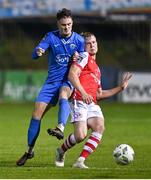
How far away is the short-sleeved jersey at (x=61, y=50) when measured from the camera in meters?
12.0

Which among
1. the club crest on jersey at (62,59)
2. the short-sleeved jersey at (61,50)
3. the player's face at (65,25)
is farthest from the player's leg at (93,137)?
the player's face at (65,25)

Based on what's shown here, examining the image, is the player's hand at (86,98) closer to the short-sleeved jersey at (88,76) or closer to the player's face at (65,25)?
the short-sleeved jersey at (88,76)

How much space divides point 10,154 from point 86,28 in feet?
114

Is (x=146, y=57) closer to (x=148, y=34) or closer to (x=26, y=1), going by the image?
(x=148, y=34)

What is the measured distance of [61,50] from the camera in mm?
12000

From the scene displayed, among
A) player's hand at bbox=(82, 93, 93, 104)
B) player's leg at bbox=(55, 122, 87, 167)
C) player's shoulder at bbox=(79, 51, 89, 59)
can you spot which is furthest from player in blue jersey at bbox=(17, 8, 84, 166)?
player's hand at bbox=(82, 93, 93, 104)

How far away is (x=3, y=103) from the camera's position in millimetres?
38156

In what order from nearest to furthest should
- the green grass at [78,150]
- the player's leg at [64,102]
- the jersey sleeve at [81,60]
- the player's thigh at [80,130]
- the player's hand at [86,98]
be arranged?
1. the green grass at [78,150]
2. the player's hand at [86,98]
3. the player's thigh at [80,130]
4. the jersey sleeve at [81,60]
5. the player's leg at [64,102]

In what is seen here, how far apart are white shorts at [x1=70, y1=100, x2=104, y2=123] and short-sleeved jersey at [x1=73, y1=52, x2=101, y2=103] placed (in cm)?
10

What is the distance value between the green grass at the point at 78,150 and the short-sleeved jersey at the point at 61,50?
1388 millimetres

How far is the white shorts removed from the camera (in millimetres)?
11617

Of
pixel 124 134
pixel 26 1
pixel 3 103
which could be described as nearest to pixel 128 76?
pixel 124 134

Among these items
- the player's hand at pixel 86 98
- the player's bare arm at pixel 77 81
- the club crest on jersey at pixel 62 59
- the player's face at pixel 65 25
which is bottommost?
the player's hand at pixel 86 98

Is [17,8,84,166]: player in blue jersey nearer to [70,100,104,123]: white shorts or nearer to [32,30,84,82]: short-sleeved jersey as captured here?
[32,30,84,82]: short-sleeved jersey
